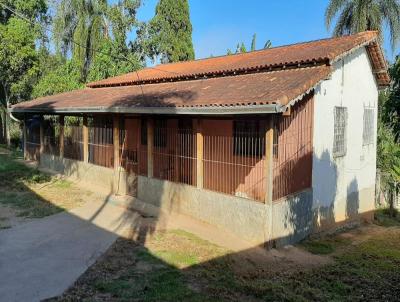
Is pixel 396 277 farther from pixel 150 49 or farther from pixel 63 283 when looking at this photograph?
pixel 150 49

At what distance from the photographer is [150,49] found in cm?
2894

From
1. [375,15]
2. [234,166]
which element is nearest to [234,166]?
[234,166]

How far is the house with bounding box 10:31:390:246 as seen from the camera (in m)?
8.92

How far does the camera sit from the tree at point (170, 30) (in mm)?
28438

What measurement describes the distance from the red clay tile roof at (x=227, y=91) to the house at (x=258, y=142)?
0.16ft

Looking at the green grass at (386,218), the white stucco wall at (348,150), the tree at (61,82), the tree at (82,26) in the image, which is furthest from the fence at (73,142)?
the tree at (82,26)

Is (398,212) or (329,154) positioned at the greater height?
(329,154)

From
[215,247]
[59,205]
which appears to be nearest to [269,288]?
[215,247]

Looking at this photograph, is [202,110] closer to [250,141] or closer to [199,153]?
[199,153]

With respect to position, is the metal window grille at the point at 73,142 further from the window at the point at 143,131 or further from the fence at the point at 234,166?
the fence at the point at 234,166

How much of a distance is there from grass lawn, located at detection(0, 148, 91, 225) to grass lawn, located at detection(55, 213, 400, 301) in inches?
137

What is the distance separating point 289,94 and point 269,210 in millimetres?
2418

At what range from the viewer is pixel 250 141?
10398 millimetres

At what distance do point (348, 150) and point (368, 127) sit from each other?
1.96 metres
